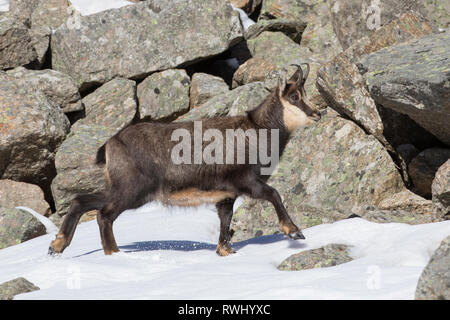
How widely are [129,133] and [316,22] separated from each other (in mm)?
13832

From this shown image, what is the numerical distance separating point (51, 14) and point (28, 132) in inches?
304

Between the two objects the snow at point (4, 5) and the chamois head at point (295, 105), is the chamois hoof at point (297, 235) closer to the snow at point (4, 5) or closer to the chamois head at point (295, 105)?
the chamois head at point (295, 105)

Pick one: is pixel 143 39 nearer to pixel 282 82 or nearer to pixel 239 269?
pixel 282 82

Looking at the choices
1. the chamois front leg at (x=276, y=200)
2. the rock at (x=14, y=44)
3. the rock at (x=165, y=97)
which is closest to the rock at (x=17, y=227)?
the chamois front leg at (x=276, y=200)

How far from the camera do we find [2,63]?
19359mm

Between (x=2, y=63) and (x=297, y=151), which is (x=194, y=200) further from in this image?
(x=2, y=63)

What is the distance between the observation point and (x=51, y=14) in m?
22.4

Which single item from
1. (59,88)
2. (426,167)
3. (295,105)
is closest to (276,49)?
(59,88)

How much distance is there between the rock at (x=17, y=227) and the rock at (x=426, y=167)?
733 centimetres

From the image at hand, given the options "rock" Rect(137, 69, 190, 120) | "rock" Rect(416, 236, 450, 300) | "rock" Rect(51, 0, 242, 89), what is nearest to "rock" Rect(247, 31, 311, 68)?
"rock" Rect(51, 0, 242, 89)

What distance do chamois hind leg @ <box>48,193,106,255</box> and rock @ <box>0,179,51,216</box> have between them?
751 cm

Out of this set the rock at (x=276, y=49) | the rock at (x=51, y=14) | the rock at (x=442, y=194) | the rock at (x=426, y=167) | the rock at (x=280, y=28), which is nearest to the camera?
the rock at (x=442, y=194)

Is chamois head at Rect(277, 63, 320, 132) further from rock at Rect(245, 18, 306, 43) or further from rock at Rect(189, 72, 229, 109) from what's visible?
rock at Rect(245, 18, 306, 43)

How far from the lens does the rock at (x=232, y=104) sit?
16292 mm
